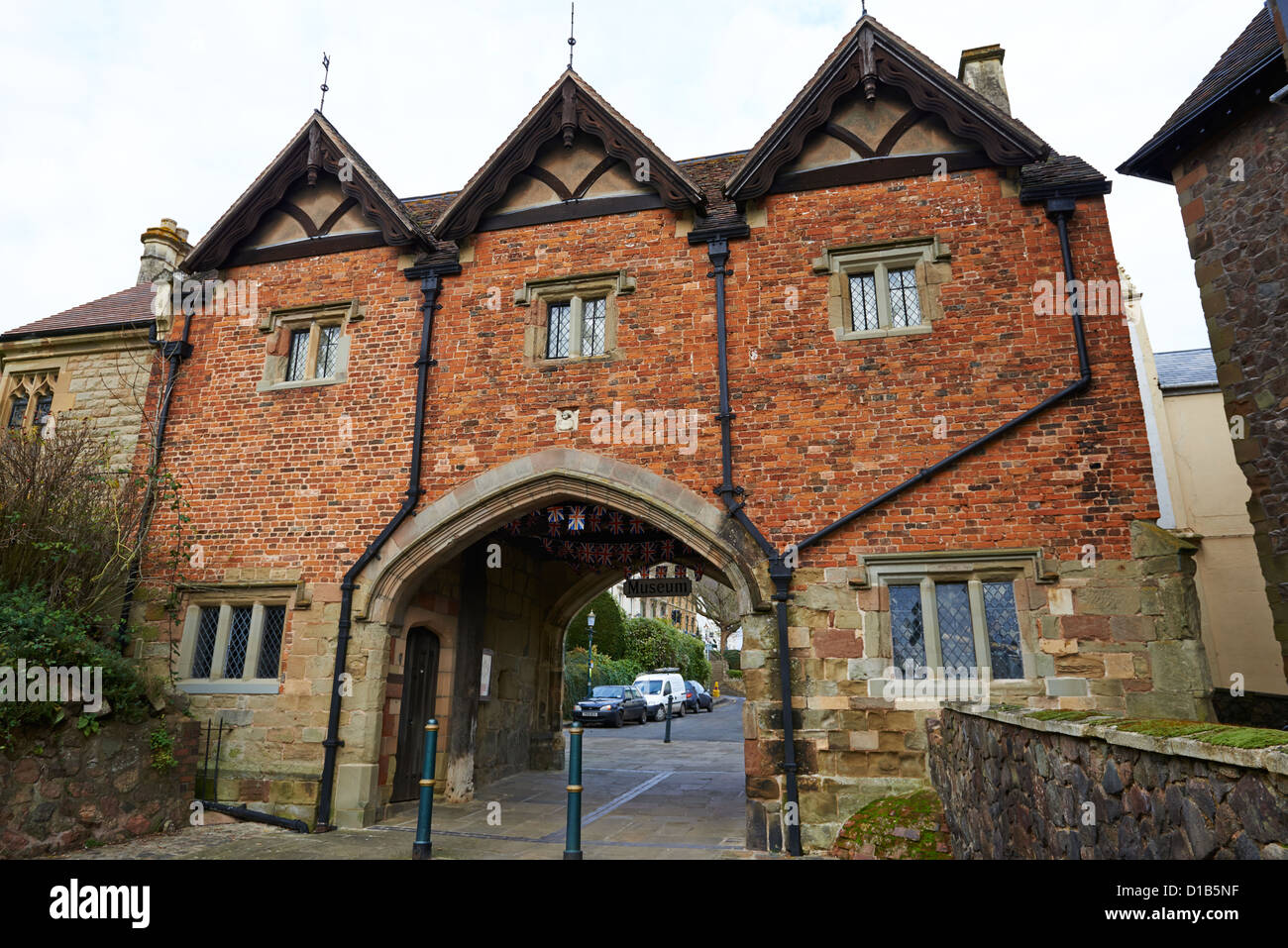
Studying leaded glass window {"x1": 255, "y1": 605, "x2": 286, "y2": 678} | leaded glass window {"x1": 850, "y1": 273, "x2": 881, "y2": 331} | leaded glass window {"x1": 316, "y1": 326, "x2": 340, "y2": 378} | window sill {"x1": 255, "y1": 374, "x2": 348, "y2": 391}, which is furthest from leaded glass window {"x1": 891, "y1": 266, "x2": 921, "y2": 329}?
leaded glass window {"x1": 255, "y1": 605, "x2": 286, "y2": 678}

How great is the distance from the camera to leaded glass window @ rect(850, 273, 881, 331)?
911 cm

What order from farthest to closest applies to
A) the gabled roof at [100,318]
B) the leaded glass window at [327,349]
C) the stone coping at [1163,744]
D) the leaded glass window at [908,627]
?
the gabled roof at [100,318]
the leaded glass window at [327,349]
the leaded glass window at [908,627]
the stone coping at [1163,744]

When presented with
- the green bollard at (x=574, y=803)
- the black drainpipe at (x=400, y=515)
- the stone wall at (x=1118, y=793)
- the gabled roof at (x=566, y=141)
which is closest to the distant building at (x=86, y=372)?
the black drainpipe at (x=400, y=515)

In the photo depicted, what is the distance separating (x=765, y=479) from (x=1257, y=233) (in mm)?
5657

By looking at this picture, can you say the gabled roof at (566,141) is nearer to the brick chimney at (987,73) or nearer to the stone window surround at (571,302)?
the stone window surround at (571,302)

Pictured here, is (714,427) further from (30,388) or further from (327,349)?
(30,388)

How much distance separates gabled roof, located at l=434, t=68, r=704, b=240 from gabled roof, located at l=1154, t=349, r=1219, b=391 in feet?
37.4

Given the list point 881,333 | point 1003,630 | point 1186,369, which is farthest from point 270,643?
point 1186,369

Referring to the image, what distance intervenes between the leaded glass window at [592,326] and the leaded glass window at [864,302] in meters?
3.09

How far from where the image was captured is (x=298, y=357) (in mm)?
10961

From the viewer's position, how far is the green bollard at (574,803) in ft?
19.9

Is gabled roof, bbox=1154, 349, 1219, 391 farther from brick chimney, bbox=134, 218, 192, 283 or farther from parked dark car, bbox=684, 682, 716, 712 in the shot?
parked dark car, bbox=684, 682, 716, 712

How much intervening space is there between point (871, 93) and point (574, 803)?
8.61 metres
